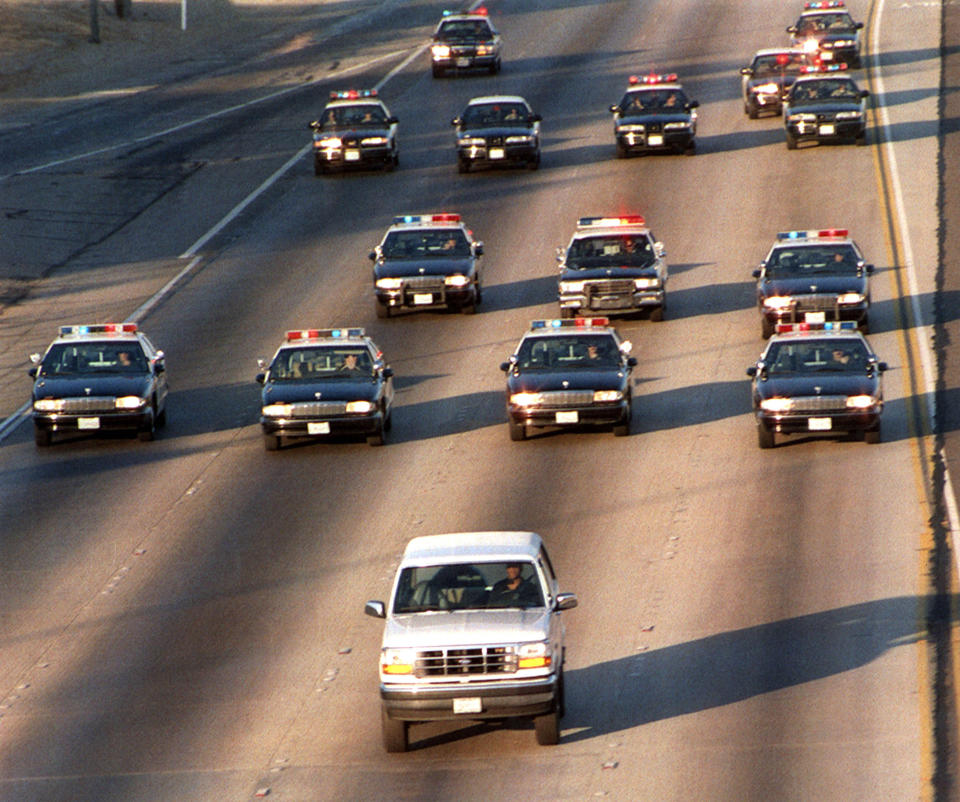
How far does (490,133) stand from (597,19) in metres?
27.7

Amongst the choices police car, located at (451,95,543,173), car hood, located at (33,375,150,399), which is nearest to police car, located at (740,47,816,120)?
police car, located at (451,95,543,173)

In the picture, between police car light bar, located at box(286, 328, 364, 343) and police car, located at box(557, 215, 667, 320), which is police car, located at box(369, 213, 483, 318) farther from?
police car light bar, located at box(286, 328, 364, 343)

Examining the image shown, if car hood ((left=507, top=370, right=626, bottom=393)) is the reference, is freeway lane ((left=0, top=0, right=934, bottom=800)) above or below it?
below

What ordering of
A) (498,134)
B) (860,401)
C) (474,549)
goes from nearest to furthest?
(474,549) < (860,401) < (498,134)

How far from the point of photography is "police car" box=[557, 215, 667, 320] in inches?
1494

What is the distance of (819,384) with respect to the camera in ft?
96.3

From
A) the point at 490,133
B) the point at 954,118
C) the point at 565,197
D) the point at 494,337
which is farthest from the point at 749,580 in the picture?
the point at 954,118

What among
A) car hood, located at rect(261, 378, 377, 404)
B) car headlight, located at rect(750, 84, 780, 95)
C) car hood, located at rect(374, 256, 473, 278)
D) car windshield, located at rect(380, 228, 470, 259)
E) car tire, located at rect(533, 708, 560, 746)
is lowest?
car tire, located at rect(533, 708, 560, 746)

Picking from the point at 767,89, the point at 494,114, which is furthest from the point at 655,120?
the point at 767,89

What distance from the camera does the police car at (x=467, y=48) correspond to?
68188 millimetres

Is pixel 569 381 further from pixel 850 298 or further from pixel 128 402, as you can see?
pixel 850 298

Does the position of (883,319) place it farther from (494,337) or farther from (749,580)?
(749,580)

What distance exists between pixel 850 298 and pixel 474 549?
62.7ft

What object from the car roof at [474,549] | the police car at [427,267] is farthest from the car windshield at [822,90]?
the car roof at [474,549]
